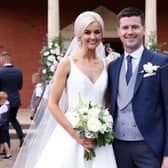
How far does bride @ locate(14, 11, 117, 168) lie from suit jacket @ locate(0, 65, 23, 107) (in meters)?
6.90

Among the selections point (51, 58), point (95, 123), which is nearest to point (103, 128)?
point (95, 123)

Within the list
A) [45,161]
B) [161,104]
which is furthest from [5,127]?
[161,104]

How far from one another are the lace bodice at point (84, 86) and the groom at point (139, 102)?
243 millimetres

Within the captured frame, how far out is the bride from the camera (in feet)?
13.3

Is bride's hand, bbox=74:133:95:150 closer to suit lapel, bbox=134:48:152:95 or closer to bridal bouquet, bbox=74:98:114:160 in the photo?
bridal bouquet, bbox=74:98:114:160

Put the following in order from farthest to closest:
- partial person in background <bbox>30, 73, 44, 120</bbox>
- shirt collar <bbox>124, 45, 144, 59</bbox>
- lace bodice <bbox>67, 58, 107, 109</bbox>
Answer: partial person in background <bbox>30, 73, 44, 120</bbox>
lace bodice <bbox>67, 58, 107, 109</bbox>
shirt collar <bbox>124, 45, 144, 59</bbox>

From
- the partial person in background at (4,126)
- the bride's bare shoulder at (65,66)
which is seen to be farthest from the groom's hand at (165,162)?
the partial person in background at (4,126)

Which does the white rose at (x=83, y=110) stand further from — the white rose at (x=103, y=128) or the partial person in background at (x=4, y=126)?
the partial person in background at (x=4, y=126)

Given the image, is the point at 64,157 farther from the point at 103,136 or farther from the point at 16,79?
the point at 16,79

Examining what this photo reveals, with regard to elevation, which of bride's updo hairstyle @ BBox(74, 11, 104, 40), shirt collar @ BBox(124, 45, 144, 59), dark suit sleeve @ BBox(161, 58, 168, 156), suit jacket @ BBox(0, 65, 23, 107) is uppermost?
bride's updo hairstyle @ BBox(74, 11, 104, 40)

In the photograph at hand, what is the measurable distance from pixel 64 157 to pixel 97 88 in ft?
1.80

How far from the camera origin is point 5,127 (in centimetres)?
1022

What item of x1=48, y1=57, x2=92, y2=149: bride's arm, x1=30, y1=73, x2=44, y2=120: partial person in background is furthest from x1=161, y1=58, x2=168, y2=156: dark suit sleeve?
x1=30, y1=73, x2=44, y2=120: partial person in background

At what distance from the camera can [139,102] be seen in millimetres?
3840
